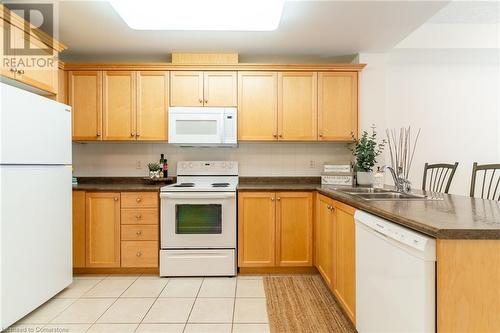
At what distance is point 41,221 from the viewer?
85.4 inches

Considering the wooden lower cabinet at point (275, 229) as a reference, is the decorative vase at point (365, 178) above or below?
above

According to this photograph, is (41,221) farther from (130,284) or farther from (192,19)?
(192,19)

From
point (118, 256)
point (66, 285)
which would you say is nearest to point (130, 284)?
point (118, 256)

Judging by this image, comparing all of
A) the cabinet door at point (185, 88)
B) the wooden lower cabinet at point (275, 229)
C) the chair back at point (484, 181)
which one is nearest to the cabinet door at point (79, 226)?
the cabinet door at point (185, 88)

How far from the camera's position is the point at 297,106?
10.4 feet

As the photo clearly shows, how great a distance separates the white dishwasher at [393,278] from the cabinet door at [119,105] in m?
2.54

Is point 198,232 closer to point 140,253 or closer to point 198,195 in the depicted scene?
point 198,195

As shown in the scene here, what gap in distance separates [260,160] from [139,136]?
54.7 inches

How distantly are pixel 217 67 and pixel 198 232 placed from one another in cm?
175

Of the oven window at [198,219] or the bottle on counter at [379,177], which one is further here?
the oven window at [198,219]

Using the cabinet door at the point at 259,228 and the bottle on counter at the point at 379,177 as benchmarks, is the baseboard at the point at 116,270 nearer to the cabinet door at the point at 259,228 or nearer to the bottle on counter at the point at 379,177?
the cabinet door at the point at 259,228

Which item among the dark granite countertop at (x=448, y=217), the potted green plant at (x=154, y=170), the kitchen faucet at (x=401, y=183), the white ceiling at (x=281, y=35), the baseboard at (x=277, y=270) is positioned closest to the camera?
the dark granite countertop at (x=448, y=217)

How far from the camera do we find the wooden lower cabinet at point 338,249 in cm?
185

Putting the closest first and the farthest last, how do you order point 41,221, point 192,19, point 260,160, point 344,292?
1. point 344,292
2. point 41,221
3. point 192,19
4. point 260,160
